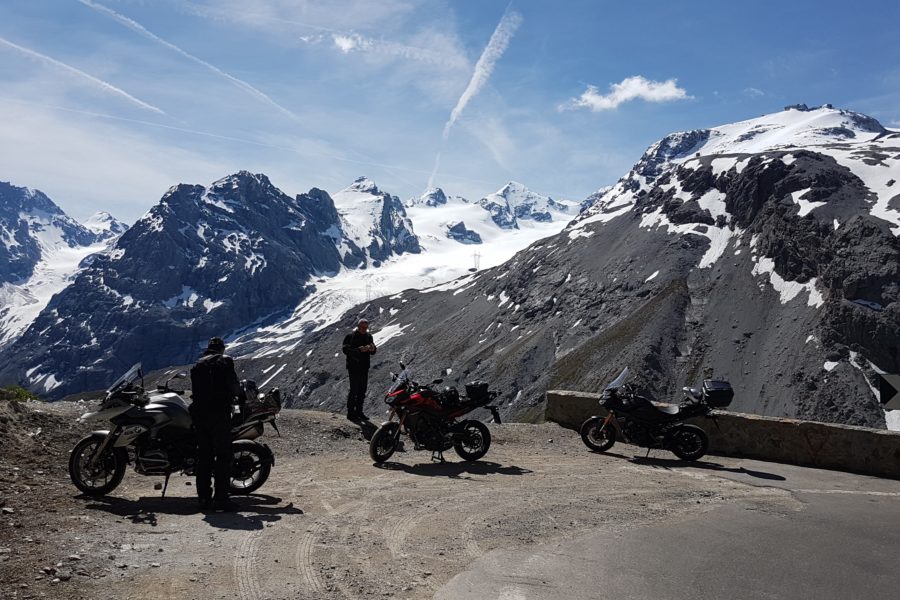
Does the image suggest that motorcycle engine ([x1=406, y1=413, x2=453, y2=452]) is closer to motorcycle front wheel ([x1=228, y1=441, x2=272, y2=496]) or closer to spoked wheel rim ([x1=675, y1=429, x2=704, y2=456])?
motorcycle front wheel ([x1=228, y1=441, x2=272, y2=496])

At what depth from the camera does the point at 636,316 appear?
112500mm

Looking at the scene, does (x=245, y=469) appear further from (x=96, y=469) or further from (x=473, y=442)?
(x=473, y=442)

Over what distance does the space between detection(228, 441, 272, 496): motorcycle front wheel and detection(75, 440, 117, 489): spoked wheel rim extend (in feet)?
5.37

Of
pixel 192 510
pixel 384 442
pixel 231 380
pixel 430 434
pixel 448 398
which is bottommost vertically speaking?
pixel 192 510

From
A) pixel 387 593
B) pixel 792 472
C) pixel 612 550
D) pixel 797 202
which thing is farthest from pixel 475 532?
pixel 797 202

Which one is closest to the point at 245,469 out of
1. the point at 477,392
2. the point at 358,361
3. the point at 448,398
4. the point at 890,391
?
the point at 448,398

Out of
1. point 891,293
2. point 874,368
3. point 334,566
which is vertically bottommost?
point 334,566

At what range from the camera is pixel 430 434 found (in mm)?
13094

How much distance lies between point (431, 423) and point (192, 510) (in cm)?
531

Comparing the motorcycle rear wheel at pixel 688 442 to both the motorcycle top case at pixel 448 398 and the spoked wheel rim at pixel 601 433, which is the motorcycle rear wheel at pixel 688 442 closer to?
the spoked wheel rim at pixel 601 433

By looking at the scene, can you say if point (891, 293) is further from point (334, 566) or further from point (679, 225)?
point (334, 566)

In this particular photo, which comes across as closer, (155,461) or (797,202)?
(155,461)

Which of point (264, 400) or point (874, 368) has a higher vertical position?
point (874, 368)

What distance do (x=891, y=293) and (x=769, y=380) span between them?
28.7m
